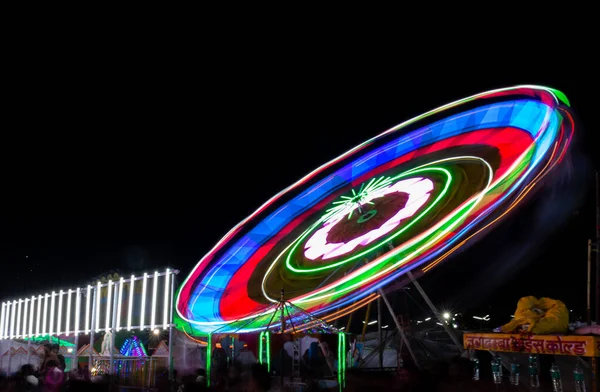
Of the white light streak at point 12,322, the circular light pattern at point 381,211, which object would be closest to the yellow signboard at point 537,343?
the circular light pattern at point 381,211

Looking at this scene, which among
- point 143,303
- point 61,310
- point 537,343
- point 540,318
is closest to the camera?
point 537,343

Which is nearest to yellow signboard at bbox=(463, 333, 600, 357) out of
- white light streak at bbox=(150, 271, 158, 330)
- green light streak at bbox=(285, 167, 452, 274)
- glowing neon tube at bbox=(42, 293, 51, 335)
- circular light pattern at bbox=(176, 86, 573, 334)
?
circular light pattern at bbox=(176, 86, 573, 334)

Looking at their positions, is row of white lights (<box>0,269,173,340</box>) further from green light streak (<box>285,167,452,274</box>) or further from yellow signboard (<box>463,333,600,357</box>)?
yellow signboard (<box>463,333,600,357</box>)

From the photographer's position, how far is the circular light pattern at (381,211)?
42.1ft

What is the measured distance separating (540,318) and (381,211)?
8.23 meters

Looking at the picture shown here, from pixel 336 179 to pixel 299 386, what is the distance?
7.70 meters

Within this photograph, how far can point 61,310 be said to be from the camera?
27.9 meters

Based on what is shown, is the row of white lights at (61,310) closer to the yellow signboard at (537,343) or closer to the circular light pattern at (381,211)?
the circular light pattern at (381,211)

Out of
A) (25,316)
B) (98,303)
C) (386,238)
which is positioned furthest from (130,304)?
(25,316)

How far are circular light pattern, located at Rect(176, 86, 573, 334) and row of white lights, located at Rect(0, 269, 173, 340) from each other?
1.21 m

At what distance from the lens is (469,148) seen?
1585 cm

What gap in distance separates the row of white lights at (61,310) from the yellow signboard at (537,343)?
1131cm

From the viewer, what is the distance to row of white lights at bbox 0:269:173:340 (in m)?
19.6

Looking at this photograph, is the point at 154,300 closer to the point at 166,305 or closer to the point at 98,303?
the point at 166,305
